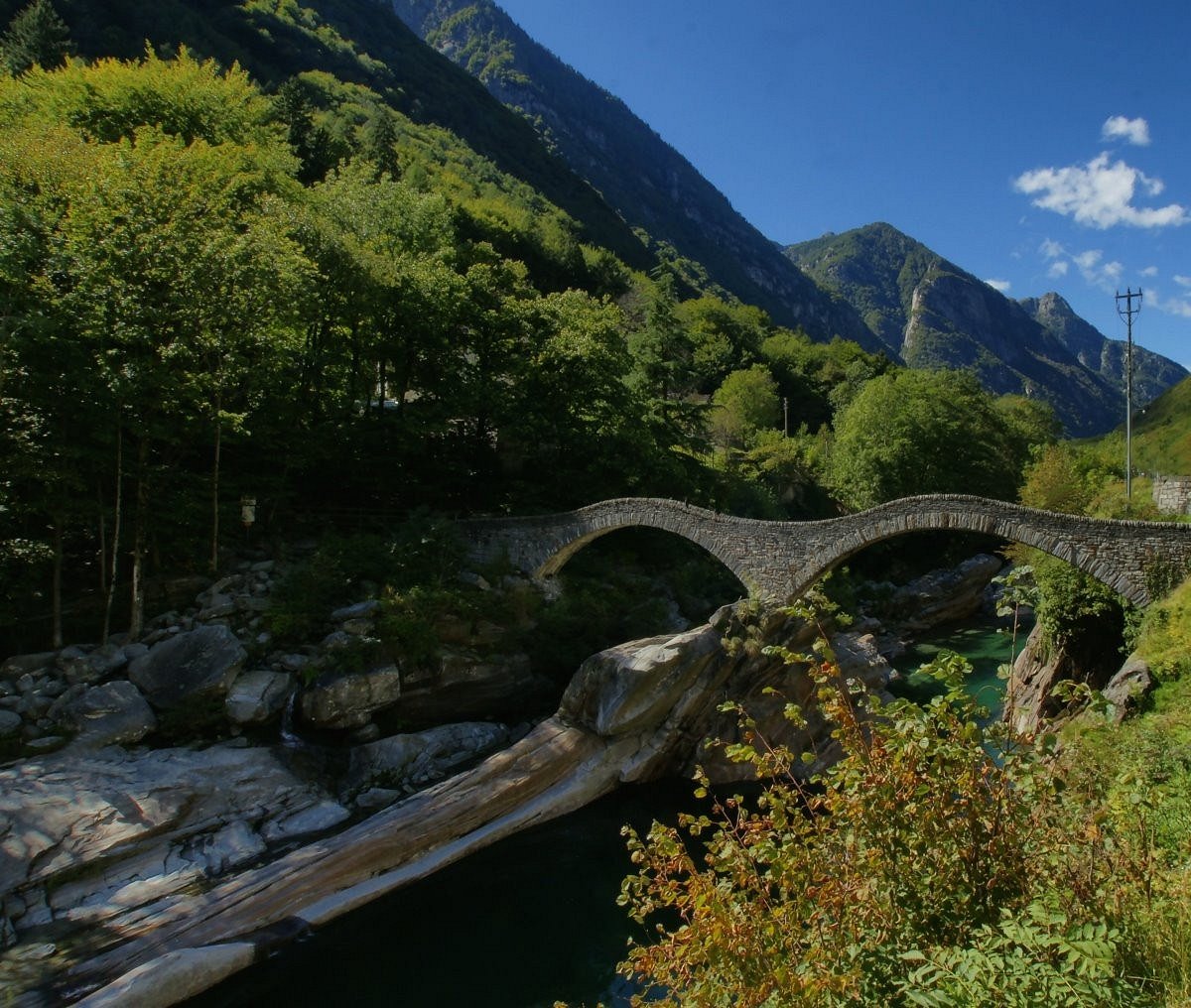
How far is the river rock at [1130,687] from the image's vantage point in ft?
37.2

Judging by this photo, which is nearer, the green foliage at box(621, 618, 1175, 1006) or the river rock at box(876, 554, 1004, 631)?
the green foliage at box(621, 618, 1175, 1006)

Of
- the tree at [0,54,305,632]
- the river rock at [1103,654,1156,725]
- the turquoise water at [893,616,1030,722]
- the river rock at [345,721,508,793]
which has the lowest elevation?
the turquoise water at [893,616,1030,722]

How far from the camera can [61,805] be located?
34.1 feet

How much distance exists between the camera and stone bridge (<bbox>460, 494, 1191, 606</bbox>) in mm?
13969

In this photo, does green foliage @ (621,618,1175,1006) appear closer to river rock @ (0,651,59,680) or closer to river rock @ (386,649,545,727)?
river rock @ (386,649,545,727)

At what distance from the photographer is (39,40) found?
1580 inches

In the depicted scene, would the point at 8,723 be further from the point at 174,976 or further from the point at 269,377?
the point at 269,377

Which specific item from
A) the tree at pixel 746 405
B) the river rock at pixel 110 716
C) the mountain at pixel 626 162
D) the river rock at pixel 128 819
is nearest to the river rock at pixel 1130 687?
the river rock at pixel 128 819

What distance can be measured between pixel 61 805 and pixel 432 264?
17599 millimetres

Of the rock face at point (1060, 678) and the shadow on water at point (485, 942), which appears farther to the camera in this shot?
the rock face at point (1060, 678)

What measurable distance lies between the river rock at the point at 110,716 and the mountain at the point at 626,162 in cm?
12073

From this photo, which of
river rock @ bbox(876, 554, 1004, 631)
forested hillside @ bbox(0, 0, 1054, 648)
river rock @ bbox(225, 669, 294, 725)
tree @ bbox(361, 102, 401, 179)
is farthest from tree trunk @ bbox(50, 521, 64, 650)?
tree @ bbox(361, 102, 401, 179)

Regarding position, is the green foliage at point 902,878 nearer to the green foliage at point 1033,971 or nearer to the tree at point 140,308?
the green foliage at point 1033,971

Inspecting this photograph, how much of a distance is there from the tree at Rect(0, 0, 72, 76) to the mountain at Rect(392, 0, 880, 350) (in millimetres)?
92758
